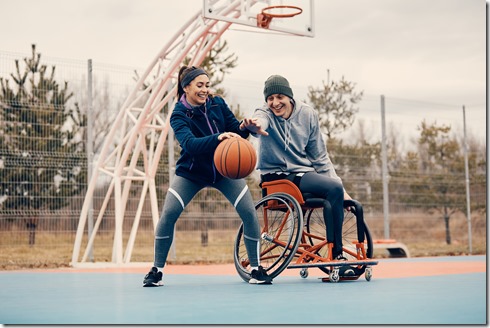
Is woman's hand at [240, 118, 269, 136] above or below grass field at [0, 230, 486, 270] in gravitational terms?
above

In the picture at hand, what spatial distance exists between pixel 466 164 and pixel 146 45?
22.0 feet

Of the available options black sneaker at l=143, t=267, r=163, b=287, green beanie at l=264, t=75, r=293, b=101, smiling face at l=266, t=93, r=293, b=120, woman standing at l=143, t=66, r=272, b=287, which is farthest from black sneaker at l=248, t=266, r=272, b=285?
green beanie at l=264, t=75, r=293, b=101

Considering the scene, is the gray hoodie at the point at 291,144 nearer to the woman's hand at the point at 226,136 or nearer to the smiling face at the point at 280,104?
the smiling face at the point at 280,104

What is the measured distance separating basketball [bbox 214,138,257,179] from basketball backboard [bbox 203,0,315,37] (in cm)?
285

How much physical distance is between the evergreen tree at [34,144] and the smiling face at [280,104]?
4.29 metres

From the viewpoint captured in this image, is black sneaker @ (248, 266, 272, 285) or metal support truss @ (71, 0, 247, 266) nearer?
black sneaker @ (248, 266, 272, 285)

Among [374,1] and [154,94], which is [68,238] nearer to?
[154,94]

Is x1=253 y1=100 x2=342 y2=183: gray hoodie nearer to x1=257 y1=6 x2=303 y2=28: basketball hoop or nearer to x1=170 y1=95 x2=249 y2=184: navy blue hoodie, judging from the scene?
x1=170 y1=95 x2=249 y2=184: navy blue hoodie

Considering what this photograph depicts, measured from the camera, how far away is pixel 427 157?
1369 centimetres

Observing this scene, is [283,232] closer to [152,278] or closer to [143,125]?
[152,278]

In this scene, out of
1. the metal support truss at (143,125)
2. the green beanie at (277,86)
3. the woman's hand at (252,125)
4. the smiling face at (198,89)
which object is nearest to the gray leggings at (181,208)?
the woman's hand at (252,125)

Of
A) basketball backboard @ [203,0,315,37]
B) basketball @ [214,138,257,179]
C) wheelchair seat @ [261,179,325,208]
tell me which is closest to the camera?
basketball @ [214,138,257,179]

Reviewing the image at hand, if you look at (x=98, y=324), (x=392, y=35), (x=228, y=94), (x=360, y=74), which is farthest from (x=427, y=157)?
(x=98, y=324)

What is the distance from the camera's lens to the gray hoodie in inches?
223
